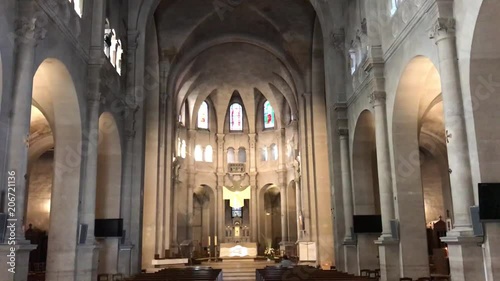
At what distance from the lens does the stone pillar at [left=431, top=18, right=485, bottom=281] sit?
381 inches

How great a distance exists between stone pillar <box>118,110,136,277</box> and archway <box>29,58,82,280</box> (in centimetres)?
487

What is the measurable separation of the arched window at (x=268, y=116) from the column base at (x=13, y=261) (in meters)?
34.3

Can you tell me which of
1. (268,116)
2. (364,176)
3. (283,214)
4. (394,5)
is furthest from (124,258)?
(268,116)

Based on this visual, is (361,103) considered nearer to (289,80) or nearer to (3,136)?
(3,136)

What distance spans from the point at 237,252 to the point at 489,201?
27.8 meters

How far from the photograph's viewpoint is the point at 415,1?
1270cm

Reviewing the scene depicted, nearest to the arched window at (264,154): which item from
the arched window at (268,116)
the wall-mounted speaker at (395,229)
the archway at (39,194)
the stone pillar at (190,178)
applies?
the arched window at (268,116)

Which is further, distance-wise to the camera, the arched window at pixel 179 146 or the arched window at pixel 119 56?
the arched window at pixel 179 146

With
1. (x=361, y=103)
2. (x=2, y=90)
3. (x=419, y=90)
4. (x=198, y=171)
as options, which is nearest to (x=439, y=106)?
(x=361, y=103)

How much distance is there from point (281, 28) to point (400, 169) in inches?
663

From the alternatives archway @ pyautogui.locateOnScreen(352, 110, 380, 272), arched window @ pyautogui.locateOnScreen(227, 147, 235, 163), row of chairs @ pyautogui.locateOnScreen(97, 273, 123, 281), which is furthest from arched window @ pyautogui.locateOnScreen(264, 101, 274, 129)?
row of chairs @ pyautogui.locateOnScreen(97, 273, 123, 281)

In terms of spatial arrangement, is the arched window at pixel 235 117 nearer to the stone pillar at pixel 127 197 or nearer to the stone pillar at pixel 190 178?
the stone pillar at pixel 190 178

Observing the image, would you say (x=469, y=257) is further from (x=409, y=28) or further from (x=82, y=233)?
(x=82, y=233)

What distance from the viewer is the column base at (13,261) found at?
366 inches
